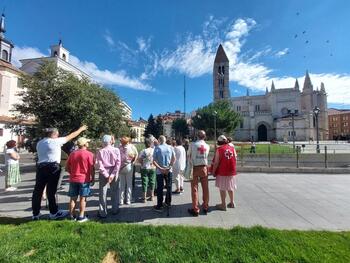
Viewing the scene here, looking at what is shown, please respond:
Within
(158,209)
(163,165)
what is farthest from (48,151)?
(158,209)

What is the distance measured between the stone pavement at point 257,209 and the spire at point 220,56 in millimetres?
97830

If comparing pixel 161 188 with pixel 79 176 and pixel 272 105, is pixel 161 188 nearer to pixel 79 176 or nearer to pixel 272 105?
pixel 79 176

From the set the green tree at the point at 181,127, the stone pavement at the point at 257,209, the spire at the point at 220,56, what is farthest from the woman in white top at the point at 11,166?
the spire at the point at 220,56

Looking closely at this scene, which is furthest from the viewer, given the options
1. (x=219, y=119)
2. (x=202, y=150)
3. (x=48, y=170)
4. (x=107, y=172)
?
(x=219, y=119)

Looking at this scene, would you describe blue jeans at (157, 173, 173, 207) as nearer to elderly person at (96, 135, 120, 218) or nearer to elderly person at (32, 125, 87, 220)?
elderly person at (96, 135, 120, 218)

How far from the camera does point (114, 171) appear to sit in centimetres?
591

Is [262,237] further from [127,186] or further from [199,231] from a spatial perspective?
[127,186]

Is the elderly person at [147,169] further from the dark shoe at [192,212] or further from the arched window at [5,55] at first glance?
the arched window at [5,55]

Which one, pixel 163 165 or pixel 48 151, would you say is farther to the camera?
pixel 163 165

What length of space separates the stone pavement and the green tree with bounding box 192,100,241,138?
198ft

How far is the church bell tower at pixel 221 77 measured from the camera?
10019cm

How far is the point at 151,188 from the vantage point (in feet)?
24.7

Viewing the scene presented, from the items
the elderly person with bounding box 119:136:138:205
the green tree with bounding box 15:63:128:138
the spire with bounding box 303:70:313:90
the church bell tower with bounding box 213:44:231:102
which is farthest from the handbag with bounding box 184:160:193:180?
the spire with bounding box 303:70:313:90

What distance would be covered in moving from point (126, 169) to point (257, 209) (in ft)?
12.6
